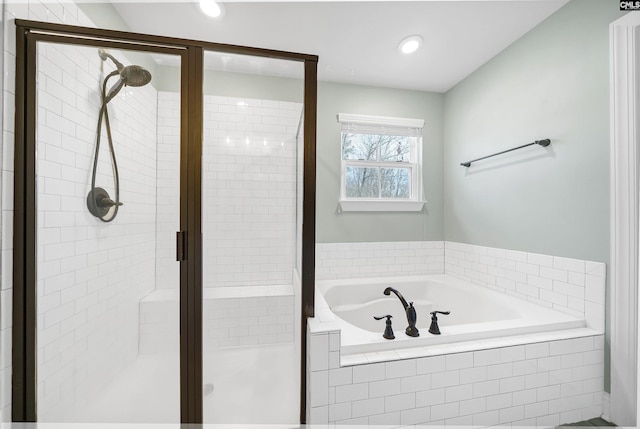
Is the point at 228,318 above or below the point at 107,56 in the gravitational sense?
below

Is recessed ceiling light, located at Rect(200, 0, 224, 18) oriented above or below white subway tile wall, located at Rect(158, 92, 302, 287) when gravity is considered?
above

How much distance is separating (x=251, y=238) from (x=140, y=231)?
1.80ft

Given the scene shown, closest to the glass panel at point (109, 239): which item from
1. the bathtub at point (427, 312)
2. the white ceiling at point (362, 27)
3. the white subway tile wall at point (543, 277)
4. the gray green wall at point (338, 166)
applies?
the white ceiling at point (362, 27)

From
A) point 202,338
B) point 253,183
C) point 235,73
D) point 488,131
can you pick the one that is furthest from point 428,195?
point 202,338

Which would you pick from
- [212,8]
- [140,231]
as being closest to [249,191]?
[140,231]

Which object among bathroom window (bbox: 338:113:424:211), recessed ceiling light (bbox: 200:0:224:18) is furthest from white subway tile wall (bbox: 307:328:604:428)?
recessed ceiling light (bbox: 200:0:224:18)

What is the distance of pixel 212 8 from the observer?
1639 millimetres

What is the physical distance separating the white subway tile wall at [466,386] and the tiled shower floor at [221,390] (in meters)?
0.23

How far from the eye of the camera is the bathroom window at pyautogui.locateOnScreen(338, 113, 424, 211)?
254cm

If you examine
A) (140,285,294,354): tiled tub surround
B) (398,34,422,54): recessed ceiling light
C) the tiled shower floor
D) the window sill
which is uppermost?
(398,34,422,54): recessed ceiling light

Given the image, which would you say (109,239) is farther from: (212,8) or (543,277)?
(543,277)

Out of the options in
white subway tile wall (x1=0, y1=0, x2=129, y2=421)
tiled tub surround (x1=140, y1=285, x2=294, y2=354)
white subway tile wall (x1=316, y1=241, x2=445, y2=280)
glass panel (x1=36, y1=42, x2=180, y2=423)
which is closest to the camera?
white subway tile wall (x1=0, y1=0, x2=129, y2=421)

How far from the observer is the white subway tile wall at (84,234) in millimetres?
1129

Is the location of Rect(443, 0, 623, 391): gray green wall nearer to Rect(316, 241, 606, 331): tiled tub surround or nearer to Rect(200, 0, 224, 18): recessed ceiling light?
Rect(316, 241, 606, 331): tiled tub surround
